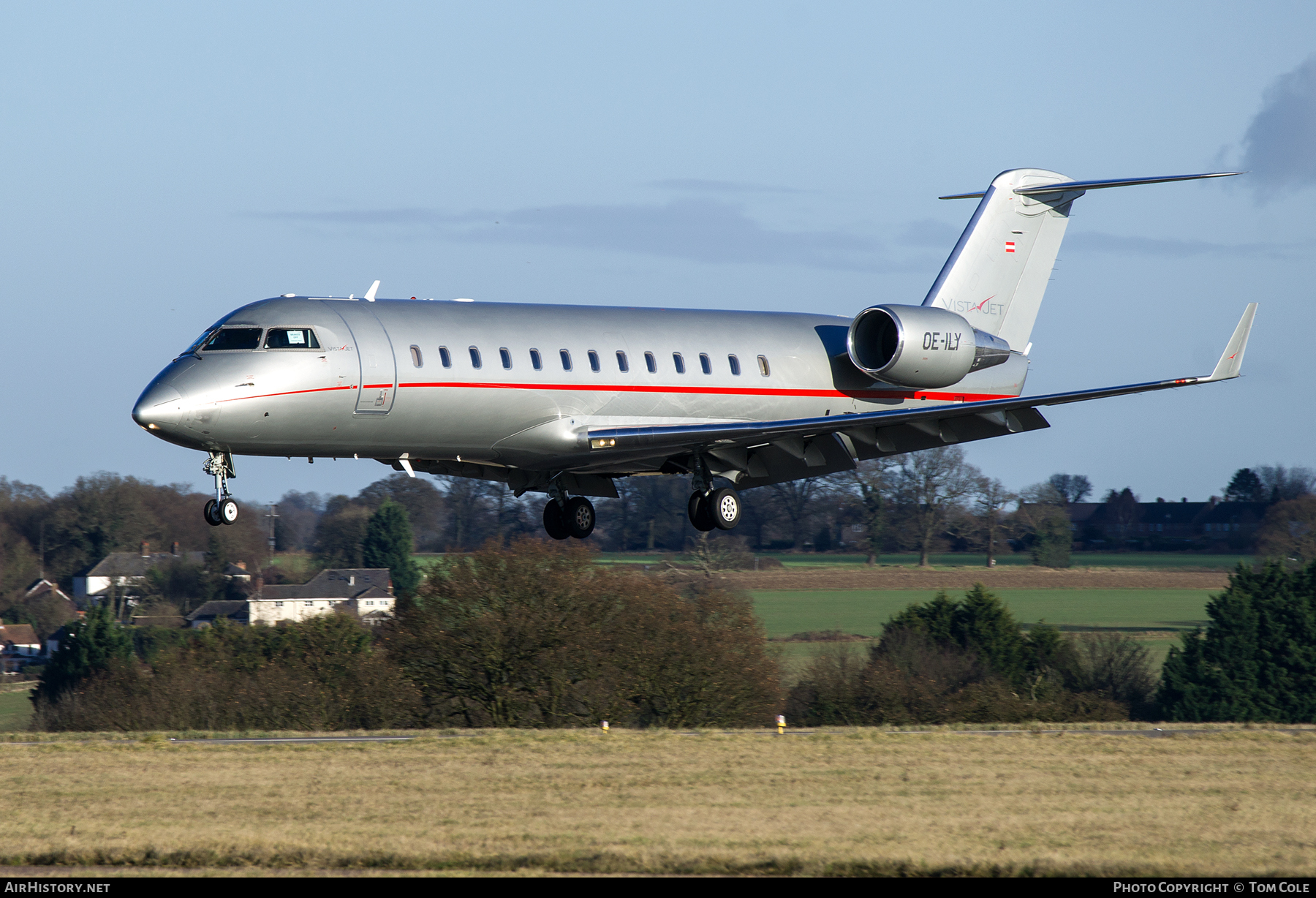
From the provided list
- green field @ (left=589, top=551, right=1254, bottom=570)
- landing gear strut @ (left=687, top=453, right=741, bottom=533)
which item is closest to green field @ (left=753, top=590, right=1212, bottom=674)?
green field @ (left=589, top=551, right=1254, bottom=570)

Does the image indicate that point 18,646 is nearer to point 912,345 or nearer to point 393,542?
point 393,542

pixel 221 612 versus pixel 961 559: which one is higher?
pixel 961 559

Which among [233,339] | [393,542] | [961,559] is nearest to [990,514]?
[961,559]

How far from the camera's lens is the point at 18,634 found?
9581 cm

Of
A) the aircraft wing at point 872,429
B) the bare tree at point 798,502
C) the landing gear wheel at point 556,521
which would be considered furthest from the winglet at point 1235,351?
the bare tree at point 798,502

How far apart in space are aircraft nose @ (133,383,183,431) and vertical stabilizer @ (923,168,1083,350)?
52.1 ft

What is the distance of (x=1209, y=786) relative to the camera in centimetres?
3419

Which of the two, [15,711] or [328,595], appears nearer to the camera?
[15,711]

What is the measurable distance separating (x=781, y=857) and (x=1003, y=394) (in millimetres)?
11290

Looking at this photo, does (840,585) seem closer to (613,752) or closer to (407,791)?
(613,752)

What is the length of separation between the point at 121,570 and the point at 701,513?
7414 cm

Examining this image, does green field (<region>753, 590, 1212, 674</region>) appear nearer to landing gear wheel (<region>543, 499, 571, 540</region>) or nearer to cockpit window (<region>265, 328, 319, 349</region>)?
landing gear wheel (<region>543, 499, 571, 540</region>)

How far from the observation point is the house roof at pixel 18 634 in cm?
9488
